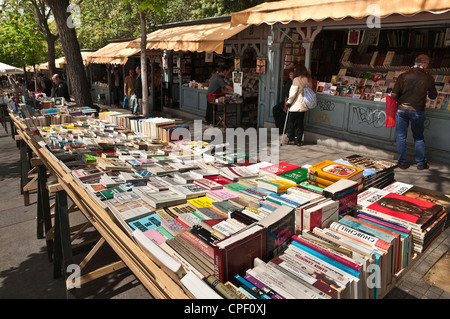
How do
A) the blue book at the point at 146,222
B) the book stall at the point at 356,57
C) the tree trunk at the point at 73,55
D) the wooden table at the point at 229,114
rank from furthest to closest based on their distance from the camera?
the wooden table at the point at 229,114, the tree trunk at the point at 73,55, the book stall at the point at 356,57, the blue book at the point at 146,222

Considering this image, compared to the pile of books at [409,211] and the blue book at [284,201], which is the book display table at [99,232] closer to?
the blue book at [284,201]

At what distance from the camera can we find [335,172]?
2846 millimetres

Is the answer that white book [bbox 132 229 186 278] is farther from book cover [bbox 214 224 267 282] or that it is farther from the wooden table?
the wooden table

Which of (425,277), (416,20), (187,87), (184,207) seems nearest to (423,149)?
(416,20)

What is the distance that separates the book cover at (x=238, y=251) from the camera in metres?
1.73

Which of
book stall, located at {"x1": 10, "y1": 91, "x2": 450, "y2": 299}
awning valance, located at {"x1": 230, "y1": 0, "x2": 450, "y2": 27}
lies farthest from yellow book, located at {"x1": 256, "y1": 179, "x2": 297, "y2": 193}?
awning valance, located at {"x1": 230, "y1": 0, "x2": 450, "y2": 27}

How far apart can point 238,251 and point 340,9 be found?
5.72 meters

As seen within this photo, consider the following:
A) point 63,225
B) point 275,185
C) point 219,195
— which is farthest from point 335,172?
point 63,225

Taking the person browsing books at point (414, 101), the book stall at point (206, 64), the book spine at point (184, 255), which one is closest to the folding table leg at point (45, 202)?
the book spine at point (184, 255)

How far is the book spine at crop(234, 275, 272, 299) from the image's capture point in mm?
1650

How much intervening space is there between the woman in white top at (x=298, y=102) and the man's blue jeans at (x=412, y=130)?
2.28 metres

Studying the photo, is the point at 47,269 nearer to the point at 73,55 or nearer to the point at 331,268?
the point at 331,268

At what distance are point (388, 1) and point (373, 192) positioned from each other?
162 inches

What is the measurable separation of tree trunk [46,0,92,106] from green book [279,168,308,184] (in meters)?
8.58
